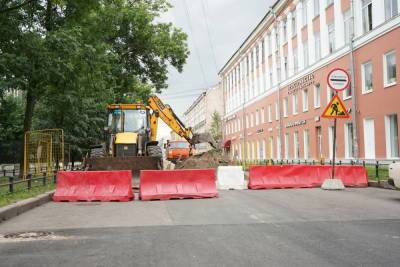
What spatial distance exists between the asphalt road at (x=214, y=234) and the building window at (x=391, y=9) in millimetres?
15398

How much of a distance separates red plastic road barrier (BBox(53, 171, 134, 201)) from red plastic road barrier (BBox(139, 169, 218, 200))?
0.48 meters

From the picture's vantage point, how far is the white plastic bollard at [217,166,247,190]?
698 inches

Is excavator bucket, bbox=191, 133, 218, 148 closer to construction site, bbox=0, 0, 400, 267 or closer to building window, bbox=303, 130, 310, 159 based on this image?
construction site, bbox=0, 0, 400, 267

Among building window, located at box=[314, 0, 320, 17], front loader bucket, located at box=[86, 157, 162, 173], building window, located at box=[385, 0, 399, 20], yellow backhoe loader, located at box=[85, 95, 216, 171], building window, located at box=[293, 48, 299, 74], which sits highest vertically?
building window, located at box=[314, 0, 320, 17]

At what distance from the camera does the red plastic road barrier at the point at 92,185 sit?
1412 cm

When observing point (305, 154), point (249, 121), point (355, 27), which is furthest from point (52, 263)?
point (249, 121)

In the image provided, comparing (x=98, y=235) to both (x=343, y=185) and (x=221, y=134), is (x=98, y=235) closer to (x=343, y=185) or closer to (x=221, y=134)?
(x=343, y=185)

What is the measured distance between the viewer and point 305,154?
38.8 m

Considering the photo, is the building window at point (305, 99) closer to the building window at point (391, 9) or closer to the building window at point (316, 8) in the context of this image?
the building window at point (316, 8)

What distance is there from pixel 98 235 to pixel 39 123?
31495 mm

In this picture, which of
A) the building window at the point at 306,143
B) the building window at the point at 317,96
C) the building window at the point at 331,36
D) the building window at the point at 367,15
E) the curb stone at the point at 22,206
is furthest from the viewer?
the building window at the point at 306,143

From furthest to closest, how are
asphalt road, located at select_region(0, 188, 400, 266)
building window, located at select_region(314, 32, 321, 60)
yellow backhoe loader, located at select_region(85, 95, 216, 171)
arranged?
building window, located at select_region(314, 32, 321, 60)
yellow backhoe loader, located at select_region(85, 95, 216, 171)
asphalt road, located at select_region(0, 188, 400, 266)

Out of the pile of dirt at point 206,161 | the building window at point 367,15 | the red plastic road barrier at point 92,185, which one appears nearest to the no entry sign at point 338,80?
the red plastic road barrier at point 92,185

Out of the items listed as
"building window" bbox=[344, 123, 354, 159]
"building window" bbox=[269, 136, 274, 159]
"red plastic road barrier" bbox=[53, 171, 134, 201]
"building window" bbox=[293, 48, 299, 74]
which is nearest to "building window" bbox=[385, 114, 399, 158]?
"building window" bbox=[344, 123, 354, 159]
